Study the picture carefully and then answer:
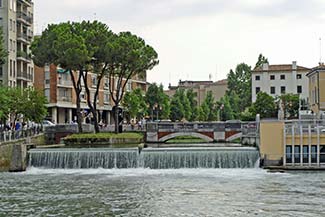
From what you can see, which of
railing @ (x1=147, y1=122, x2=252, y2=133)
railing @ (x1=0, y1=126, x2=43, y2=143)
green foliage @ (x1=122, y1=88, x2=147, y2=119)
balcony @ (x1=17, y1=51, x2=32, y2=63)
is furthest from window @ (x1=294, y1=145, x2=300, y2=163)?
green foliage @ (x1=122, y1=88, x2=147, y2=119)

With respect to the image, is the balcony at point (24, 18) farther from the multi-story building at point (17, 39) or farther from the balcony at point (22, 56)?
the balcony at point (22, 56)

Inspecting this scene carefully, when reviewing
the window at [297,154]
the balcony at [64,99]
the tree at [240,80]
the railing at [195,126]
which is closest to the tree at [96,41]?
the railing at [195,126]

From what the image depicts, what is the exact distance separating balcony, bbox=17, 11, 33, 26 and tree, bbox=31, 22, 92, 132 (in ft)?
66.6

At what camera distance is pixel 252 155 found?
53688 millimetres

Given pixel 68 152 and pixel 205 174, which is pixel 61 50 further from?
pixel 205 174

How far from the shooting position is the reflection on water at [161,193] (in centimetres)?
3195

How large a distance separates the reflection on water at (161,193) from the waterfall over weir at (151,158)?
1337 mm

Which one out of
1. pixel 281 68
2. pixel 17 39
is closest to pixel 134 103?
pixel 17 39

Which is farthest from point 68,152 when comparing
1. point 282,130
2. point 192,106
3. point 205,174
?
point 192,106

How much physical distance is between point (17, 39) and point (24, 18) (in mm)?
4467

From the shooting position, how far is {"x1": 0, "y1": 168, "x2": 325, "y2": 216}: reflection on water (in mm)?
31953

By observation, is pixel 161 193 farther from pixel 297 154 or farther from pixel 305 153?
pixel 305 153

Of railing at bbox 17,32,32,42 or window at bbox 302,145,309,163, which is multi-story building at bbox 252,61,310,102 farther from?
window at bbox 302,145,309,163

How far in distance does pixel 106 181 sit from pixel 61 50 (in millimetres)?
29691
